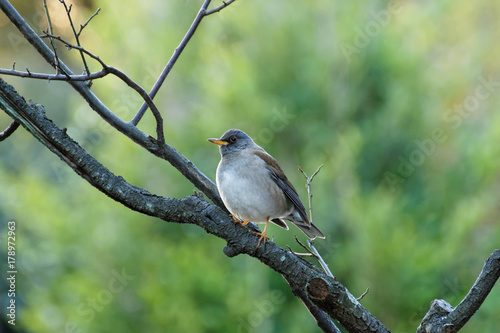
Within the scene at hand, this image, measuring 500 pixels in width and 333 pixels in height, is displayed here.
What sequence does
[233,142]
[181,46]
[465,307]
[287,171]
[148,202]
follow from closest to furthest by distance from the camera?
1. [465,307]
2. [148,202]
3. [181,46]
4. [233,142]
5. [287,171]

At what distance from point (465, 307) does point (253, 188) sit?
1.38m

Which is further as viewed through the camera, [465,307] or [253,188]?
[253,188]

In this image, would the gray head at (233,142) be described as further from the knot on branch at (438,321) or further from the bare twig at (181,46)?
the knot on branch at (438,321)

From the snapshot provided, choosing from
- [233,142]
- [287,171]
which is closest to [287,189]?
[233,142]

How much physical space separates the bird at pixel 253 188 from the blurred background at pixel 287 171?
2939mm

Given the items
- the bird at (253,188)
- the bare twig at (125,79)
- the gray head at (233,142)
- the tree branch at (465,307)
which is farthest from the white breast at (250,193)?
the tree branch at (465,307)

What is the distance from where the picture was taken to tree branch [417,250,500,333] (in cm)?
189

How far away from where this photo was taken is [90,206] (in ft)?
24.3

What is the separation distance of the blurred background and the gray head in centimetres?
290

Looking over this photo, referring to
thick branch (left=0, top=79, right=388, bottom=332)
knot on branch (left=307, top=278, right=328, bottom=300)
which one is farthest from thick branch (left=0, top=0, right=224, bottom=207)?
knot on branch (left=307, top=278, right=328, bottom=300)

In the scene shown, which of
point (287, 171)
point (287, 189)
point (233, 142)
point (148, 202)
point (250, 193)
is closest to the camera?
point (148, 202)

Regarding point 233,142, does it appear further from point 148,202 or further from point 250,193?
point 148,202

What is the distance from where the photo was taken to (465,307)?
1.96 metres

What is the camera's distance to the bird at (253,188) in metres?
2.93
